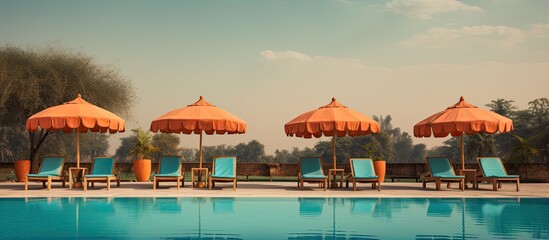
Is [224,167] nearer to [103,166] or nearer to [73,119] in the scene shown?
[103,166]

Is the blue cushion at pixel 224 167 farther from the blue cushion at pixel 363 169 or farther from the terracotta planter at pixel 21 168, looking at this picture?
the terracotta planter at pixel 21 168

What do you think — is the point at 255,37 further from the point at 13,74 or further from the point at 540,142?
the point at 540,142

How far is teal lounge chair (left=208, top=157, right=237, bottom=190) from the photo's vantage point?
44.5ft

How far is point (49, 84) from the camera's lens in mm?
20141

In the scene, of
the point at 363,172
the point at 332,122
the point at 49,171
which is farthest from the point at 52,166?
the point at 363,172

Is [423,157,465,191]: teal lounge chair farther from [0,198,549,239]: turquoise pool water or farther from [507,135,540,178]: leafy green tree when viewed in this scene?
[507,135,540,178]: leafy green tree

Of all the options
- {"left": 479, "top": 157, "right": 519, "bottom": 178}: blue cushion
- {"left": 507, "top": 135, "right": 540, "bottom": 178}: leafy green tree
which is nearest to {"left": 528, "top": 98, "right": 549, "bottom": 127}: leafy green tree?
{"left": 507, "top": 135, "right": 540, "bottom": 178}: leafy green tree

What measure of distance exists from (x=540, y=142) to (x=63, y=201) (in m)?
41.7

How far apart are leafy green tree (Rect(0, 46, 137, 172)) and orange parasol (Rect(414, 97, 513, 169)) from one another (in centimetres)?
1352

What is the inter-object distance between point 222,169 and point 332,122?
10.2 ft

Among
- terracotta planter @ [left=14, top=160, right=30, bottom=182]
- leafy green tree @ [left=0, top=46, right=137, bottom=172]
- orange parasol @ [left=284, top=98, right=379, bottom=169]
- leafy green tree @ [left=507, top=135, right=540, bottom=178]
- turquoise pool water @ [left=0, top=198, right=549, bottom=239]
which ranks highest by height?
leafy green tree @ [left=0, top=46, right=137, bottom=172]

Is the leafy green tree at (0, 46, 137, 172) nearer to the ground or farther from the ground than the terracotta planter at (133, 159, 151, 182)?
farther from the ground

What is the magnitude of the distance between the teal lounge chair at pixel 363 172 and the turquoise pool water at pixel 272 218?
203cm

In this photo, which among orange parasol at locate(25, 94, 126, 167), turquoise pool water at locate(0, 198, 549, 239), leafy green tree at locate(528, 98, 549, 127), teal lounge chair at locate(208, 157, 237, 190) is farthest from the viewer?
leafy green tree at locate(528, 98, 549, 127)
